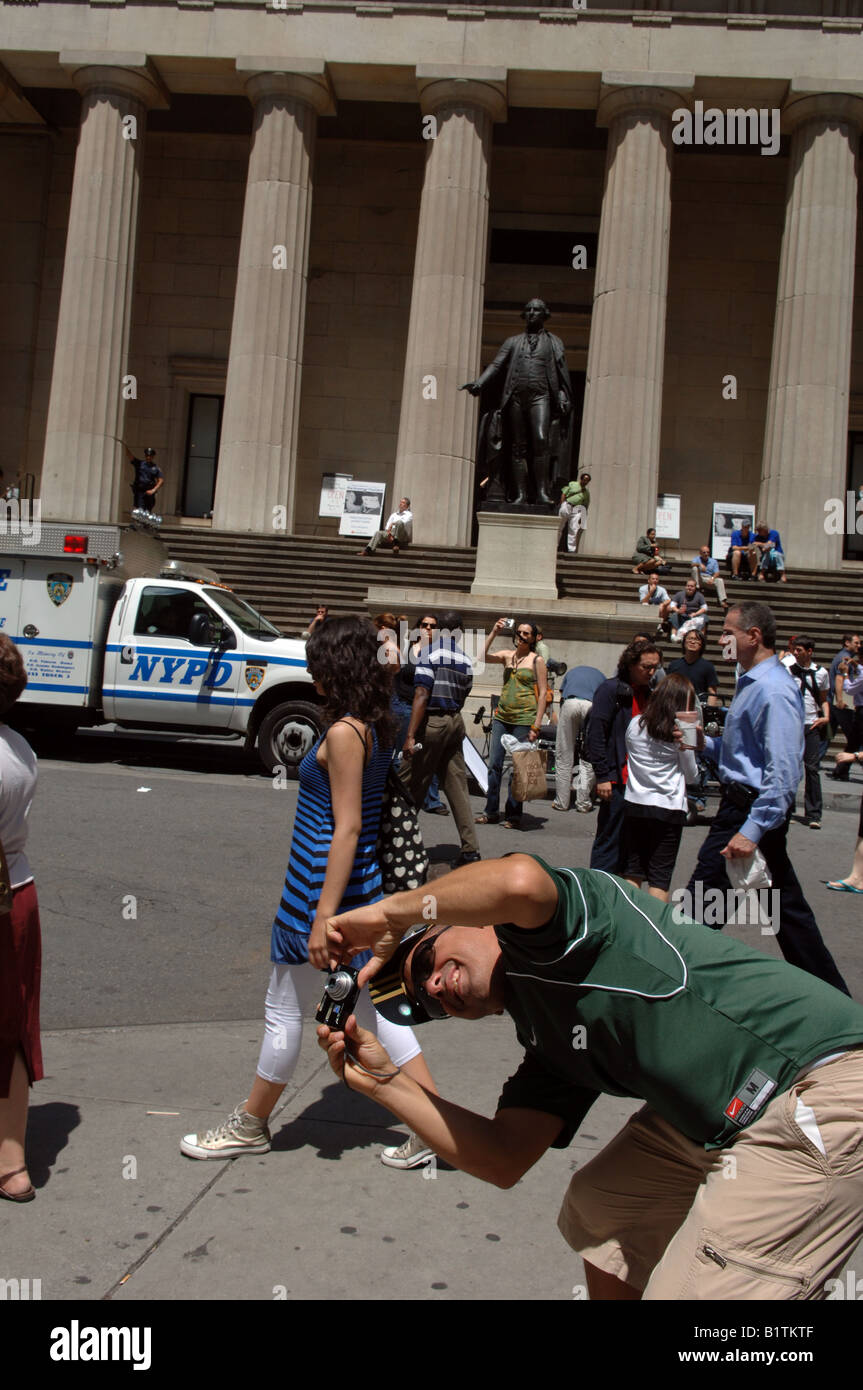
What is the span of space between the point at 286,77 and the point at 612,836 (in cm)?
2166

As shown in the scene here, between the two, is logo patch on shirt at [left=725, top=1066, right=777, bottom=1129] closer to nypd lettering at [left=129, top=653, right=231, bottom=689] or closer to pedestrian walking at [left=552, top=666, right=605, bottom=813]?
pedestrian walking at [left=552, top=666, right=605, bottom=813]

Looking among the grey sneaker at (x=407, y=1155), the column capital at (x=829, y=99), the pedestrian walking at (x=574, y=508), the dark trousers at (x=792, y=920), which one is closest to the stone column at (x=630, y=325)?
the pedestrian walking at (x=574, y=508)

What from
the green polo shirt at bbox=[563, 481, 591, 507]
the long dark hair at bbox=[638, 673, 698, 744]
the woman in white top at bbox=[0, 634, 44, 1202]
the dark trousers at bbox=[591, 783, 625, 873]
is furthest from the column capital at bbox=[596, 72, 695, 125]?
the woman in white top at bbox=[0, 634, 44, 1202]

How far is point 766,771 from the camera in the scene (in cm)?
496

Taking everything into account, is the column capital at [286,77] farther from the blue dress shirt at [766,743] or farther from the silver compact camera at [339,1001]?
the silver compact camera at [339,1001]

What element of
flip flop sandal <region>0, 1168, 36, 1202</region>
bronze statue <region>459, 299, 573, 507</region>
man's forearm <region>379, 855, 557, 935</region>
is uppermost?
bronze statue <region>459, 299, 573, 507</region>

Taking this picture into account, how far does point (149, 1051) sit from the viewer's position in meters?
4.84

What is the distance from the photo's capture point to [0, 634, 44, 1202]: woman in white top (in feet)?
11.5

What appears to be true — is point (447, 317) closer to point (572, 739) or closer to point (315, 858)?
point (572, 739)

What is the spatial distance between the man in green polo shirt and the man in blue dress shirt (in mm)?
2809

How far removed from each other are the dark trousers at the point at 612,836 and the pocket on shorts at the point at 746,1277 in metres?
4.56
